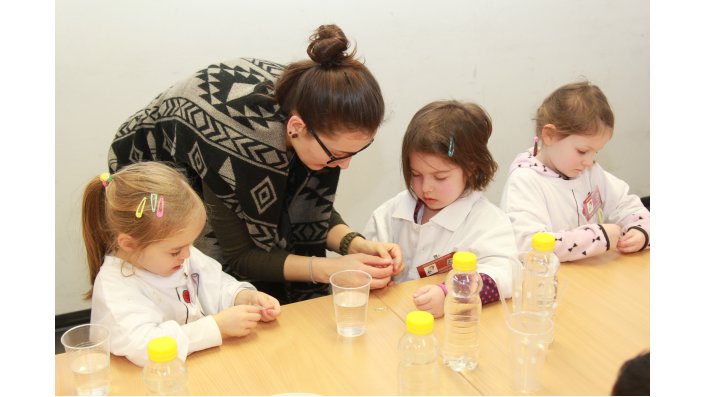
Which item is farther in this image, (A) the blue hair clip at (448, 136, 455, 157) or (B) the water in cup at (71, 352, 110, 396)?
(A) the blue hair clip at (448, 136, 455, 157)

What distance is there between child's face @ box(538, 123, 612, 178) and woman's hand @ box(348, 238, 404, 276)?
0.70 m

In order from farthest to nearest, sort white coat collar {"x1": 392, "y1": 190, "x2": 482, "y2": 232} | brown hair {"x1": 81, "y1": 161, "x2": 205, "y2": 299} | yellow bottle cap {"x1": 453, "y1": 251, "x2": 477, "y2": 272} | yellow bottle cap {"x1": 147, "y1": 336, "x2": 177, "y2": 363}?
white coat collar {"x1": 392, "y1": 190, "x2": 482, "y2": 232}
brown hair {"x1": 81, "y1": 161, "x2": 205, "y2": 299}
yellow bottle cap {"x1": 453, "y1": 251, "x2": 477, "y2": 272}
yellow bottle cap {"x1": 147, "y1": 336, "x2": 177, "y2": 363}

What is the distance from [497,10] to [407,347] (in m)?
2.30

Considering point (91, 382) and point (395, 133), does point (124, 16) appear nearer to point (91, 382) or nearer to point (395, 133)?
point (395, 133)

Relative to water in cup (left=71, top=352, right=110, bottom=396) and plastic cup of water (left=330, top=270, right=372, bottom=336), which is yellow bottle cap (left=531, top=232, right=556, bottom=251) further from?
water in cup (left=71, top=352, right=110, bottom=396)

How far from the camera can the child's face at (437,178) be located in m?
1.77

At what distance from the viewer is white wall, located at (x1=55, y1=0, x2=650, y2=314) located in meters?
2.43

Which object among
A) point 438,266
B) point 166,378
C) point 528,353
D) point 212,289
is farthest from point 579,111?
point 166,378

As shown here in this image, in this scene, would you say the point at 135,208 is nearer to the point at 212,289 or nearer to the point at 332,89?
the point at 212,289

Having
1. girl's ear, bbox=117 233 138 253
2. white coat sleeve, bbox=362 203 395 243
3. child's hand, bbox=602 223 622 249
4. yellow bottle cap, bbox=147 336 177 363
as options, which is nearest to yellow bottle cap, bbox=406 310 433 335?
yellow bottle cap, bbox=147 336 177 363

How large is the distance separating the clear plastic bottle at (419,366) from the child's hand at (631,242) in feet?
3.11

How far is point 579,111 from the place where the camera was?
2.00 meters

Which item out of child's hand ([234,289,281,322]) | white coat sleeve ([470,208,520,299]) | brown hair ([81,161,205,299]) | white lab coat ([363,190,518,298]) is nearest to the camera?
brown hair ([81,161,205,299])

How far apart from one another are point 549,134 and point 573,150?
101 mm
